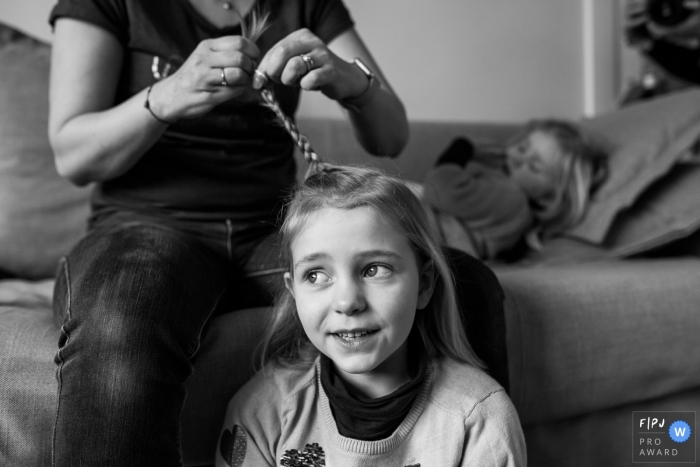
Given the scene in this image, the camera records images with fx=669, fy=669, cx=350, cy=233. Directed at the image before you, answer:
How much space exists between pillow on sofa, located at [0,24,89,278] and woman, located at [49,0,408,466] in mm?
338

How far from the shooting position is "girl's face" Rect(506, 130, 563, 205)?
1.65 m

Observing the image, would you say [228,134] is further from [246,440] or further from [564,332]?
[564,332]

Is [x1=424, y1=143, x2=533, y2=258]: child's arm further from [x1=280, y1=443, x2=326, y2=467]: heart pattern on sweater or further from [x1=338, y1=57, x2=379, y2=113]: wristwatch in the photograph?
[x1=280, y1=443, x2=326, y2=467]: heart pattern on sweater

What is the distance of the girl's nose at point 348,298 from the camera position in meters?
0.75

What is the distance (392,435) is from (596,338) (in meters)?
0.51

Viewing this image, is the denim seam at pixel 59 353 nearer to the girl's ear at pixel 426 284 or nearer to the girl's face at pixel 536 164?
the girl's ear at pixel 426 284

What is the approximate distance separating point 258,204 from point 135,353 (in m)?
0.36

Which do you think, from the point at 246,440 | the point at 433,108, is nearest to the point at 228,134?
the point at 246,440

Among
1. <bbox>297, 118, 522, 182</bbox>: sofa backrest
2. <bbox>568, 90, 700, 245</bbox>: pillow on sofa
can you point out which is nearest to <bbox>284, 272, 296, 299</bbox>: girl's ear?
<bbox>297, 118, 522, 182</bbox>: sofa backrest

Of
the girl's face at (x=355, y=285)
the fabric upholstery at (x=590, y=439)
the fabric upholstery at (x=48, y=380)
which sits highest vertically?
the girl's face at (x=355, y=285)

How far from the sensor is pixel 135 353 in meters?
0.70

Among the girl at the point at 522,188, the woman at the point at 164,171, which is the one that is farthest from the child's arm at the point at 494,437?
the girl at the point at 522,188

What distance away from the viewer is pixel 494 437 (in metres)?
0.78

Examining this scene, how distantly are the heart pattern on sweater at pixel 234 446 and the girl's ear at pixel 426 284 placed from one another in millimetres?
276
